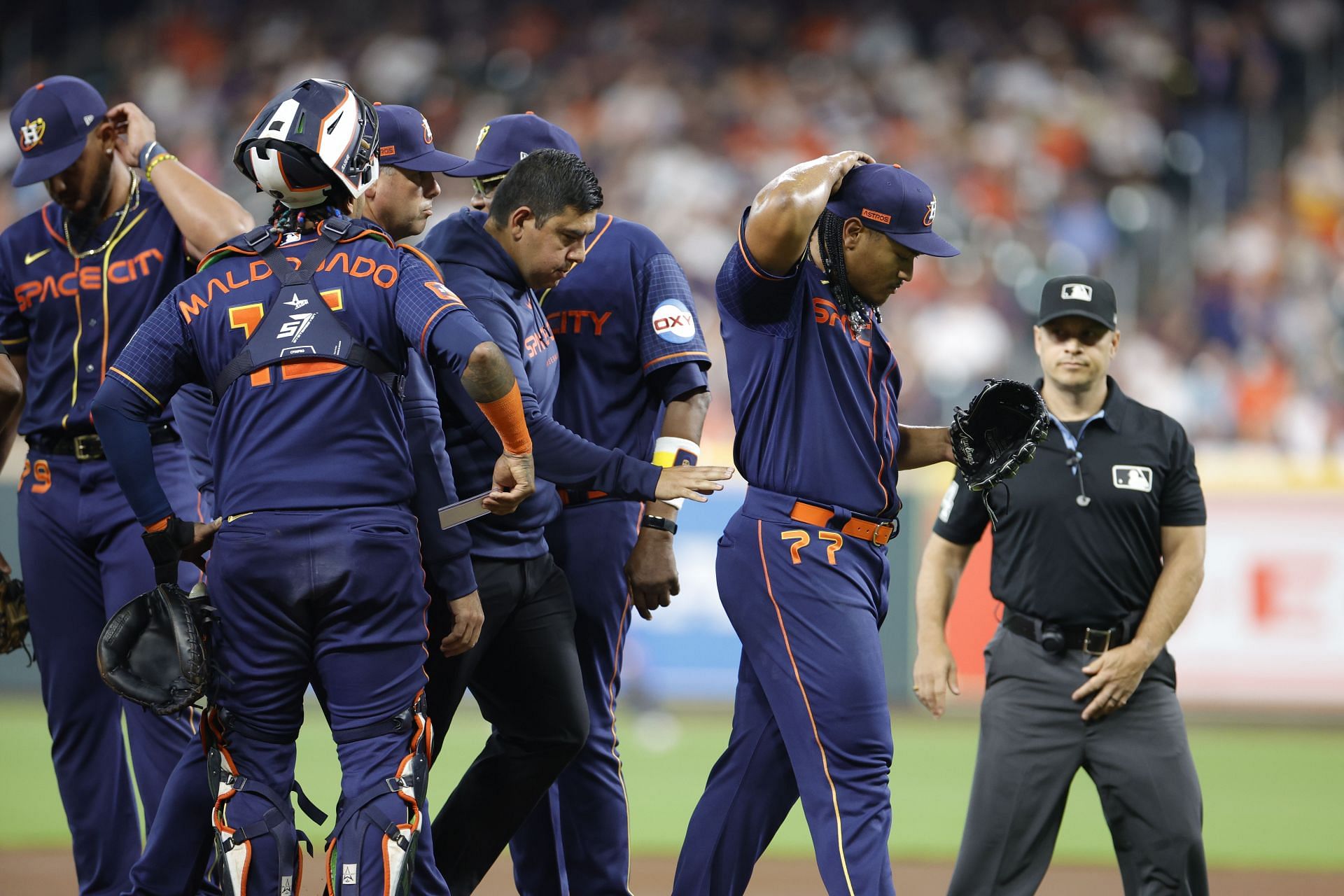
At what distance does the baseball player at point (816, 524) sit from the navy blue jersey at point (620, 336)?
A: 546 millimetres

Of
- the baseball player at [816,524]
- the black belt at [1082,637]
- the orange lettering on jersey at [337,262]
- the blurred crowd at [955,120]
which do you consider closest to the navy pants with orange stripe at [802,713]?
the baseball player at [816,524]

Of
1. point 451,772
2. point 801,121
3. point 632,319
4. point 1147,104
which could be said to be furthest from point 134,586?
point 1147,104

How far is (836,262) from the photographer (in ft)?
13.8

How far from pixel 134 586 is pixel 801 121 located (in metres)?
12.7

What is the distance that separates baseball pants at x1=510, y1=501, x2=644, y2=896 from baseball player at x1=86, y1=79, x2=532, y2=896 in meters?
0.93

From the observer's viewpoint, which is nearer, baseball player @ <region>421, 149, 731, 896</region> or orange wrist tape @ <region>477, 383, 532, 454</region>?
orange wrist tape @ <region>477, 383, 532, 454</region>

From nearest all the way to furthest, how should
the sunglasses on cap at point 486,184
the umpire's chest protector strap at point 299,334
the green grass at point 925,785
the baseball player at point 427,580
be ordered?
the umpire's chest protector strap at point 299,334 < the baseball player at point 427,580 < the sunglasses on cap at point 486,184 < the green grass at point 925,785

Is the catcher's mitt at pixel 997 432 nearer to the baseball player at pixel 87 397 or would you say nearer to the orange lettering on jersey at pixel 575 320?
the orange lettering on jersey at pixel 575 320

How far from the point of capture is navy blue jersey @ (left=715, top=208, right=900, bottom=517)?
163 inches

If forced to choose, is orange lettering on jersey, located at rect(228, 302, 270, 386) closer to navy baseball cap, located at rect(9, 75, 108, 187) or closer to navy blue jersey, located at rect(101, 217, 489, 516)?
navy blue jersey, located at rect(101, 217, 489, 516)

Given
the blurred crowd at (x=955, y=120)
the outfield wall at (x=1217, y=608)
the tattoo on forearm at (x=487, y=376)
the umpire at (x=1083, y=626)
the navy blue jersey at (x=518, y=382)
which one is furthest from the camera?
the blurred crowd at (x=955, y=120)

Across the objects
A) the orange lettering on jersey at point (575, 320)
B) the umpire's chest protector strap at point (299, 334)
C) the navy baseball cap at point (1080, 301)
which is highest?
the navy baseball cap at point (1080, 301)

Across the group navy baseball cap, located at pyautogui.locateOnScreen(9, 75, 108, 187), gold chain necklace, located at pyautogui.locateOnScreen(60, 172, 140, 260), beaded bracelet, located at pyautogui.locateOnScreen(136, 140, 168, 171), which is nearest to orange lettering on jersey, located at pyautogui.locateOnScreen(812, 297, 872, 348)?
beaded bracelet, located at pyautogui.locateOnScreen(136, 140, 168, 171)

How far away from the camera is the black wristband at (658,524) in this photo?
184 inches
